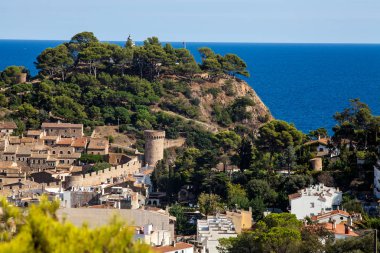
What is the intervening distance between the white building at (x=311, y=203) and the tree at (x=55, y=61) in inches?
1083

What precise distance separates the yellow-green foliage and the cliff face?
4628cm

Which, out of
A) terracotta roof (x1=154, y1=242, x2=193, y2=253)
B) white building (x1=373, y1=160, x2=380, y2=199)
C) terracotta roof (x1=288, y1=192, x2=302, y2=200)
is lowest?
terracotta roof (x1=154, y1=242, x2=193, y2=253)

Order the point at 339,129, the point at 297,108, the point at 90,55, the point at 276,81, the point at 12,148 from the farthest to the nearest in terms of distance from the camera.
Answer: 1. the point at 276,81
2. the point at 297,108
3. the point at 90,55
4. the point at 12,148
5. the point at 339,129

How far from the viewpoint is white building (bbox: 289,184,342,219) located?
119 ft

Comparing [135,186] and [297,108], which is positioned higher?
[297,108]

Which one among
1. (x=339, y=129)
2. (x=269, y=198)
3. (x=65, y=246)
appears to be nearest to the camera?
(x=65, y=246)

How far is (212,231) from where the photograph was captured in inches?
1304

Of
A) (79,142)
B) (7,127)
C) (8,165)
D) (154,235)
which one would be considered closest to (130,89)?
(7,127)

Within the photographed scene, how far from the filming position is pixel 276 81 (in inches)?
4931

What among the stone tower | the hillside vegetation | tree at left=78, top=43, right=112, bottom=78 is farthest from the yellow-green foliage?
tree at left=78, top=43, right=112, bottom=78

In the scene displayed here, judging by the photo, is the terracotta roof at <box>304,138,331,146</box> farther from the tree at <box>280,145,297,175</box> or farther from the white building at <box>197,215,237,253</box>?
the white building at <box>197,215,237,253</box>

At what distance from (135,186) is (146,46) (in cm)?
2219

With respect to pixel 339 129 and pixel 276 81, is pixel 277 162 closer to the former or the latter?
pixel 339 129

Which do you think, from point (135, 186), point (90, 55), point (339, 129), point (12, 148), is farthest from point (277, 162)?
point (90, 55)
